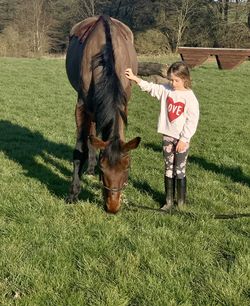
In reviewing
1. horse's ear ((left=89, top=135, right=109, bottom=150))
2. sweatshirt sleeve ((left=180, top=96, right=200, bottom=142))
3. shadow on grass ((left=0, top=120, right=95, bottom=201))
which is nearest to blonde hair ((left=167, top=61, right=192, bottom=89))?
sweatshirt sleeve ((left=180, top=96, right=200, bottom=142))

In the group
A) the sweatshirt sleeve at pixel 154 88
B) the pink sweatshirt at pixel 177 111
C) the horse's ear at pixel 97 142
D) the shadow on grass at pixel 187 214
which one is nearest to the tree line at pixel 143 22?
the sweatshirt sleeve at pixel 154 88

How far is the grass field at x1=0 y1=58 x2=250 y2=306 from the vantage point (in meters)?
3.56

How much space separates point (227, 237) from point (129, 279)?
1454 millimetres

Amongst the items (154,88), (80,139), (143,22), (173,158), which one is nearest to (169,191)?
(173,158)

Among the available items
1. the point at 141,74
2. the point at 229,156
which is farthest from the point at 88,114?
the point at 141,74

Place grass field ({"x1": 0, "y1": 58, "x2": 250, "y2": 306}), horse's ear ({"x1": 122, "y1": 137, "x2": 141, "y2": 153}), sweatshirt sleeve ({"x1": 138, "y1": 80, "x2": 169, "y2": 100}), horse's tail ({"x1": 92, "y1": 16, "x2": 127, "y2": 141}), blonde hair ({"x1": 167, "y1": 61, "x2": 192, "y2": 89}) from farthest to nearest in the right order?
sweatshirt sleeve ({"x1": 138, "y1": 80, "x2": 169, "y2": 100})
blonde hair ({"x1": 167, "y1": 61, "x2": 192, "y2": 89})
horse's tail ({"x1": 92, "y1": 16, "x2": 127, "y2": 141})
horse's ear ({"x1": 122, "y1": 137, "x2": 141, "y2": 153})
grass field ({"x1": 0, "y1": 58, "x2": 250, "y2": 306})

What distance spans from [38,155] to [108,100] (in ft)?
11.8

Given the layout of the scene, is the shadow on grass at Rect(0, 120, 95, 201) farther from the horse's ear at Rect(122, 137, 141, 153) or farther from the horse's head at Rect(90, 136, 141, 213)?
the horse's ear at Rect(122, 137, 141, 153)

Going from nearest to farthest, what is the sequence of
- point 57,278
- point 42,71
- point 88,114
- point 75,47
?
point 57,278
point 88,114
point 75,47
point 42,71

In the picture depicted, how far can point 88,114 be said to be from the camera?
5.86m

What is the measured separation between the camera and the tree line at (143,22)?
137ft

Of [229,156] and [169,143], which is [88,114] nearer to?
[169,143]

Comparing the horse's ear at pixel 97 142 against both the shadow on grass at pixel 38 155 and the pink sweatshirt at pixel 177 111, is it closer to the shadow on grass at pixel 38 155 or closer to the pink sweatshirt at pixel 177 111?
the pink sweatshirt at pixel 177 111

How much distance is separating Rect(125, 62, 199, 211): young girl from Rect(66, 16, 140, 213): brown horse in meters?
0.36
